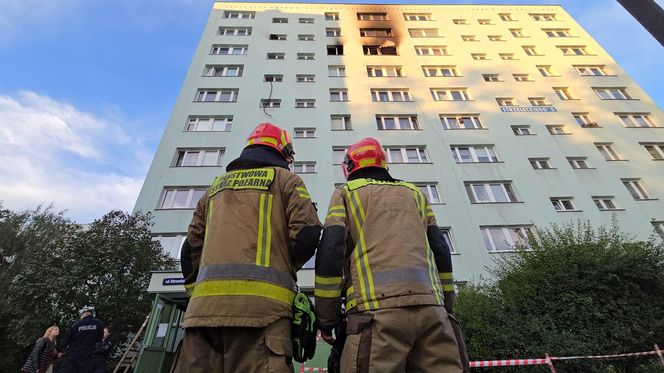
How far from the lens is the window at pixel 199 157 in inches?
637

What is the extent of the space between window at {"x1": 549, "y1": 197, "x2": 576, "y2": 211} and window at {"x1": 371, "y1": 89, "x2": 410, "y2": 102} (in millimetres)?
9921

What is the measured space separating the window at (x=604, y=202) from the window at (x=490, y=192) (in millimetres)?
4273

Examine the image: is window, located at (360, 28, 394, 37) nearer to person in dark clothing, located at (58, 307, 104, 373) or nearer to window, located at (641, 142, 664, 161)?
window, located at (641, 142, 664, 161)

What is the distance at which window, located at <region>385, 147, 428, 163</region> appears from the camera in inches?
675

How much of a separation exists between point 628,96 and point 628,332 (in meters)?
21.6

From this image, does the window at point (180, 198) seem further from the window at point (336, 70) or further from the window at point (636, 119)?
the window at point (636, 119)

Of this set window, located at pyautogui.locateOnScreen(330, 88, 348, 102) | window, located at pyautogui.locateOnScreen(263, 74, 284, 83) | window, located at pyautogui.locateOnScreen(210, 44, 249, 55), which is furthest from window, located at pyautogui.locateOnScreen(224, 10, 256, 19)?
window, located at pyautogui.locateOnScreen(330, 88, 348, 102)

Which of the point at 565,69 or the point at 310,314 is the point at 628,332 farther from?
the point at 565,69

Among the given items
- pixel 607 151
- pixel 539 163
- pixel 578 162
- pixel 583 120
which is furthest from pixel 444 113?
pixel 607 151

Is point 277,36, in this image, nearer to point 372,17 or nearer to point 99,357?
point 372,17

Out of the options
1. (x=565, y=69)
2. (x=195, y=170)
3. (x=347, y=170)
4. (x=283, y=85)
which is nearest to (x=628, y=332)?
(x=347, y=170)

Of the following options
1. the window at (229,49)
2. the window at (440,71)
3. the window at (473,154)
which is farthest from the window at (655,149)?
the window at (229,49)

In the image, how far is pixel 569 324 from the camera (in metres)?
7.69

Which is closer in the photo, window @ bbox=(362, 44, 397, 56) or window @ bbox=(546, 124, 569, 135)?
window @ bbox=(546, 124, 569, 135)
